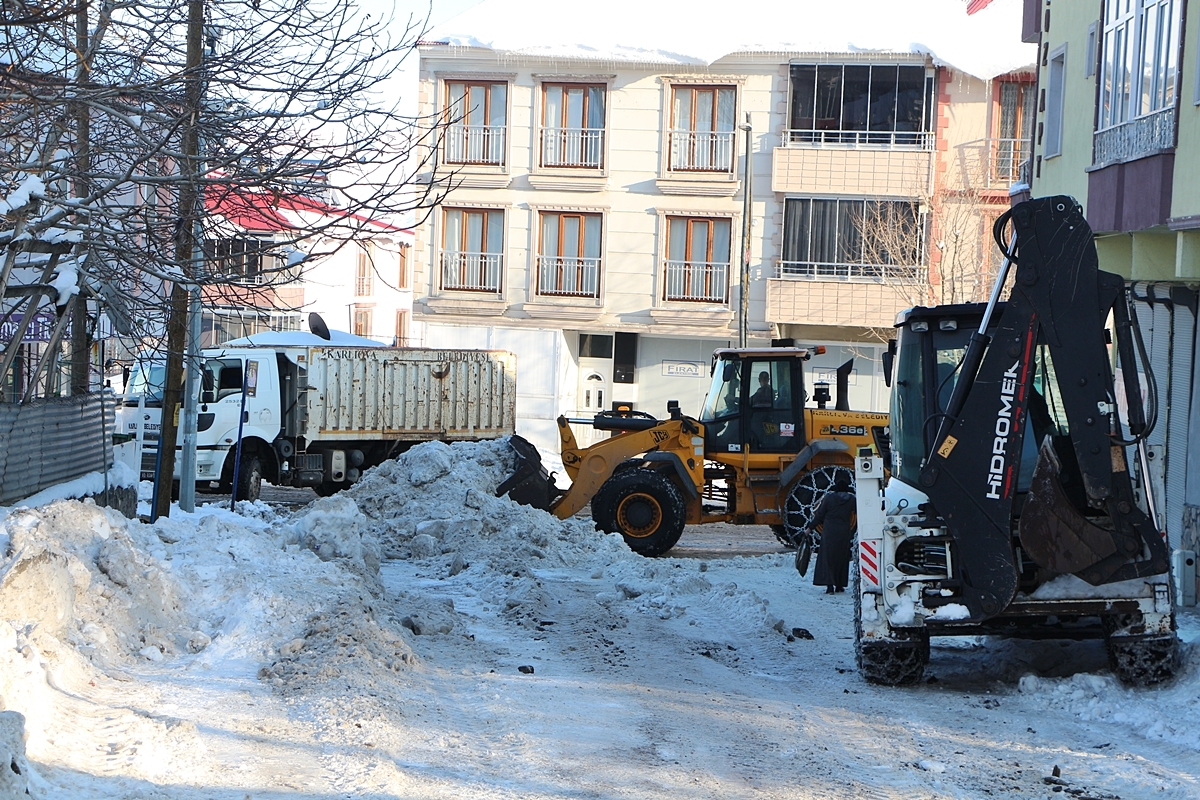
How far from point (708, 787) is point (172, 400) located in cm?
1121

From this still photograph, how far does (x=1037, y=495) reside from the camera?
8008 mm

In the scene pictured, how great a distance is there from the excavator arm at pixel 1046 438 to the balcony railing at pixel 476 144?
27645 mm

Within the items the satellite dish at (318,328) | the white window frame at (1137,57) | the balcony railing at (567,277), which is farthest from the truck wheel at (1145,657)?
the balcony railing at (567,277)

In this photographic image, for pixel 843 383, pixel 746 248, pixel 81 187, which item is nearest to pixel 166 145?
pixel 81 187

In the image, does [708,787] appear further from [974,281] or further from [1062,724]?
[974,281]

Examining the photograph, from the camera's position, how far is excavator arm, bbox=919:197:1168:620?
312 inches

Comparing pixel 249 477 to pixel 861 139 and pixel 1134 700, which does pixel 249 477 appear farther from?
pixel 861 139

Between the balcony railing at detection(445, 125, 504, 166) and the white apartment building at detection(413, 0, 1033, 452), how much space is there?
0.17ft

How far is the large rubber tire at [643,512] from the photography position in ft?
52.4

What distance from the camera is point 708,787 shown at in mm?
6230

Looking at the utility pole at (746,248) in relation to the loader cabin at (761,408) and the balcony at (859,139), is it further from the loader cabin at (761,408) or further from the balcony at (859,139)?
the loader cabin at (761,408)

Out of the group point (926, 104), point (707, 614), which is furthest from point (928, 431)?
point (926, 104)

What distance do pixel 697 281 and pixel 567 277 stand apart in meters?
3.44

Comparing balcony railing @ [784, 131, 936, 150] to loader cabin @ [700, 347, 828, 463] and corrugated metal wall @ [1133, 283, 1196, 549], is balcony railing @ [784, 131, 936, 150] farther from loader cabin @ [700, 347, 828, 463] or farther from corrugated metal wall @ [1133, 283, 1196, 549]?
corrugated metal wall @ [1133, 283, 1196, 549]
